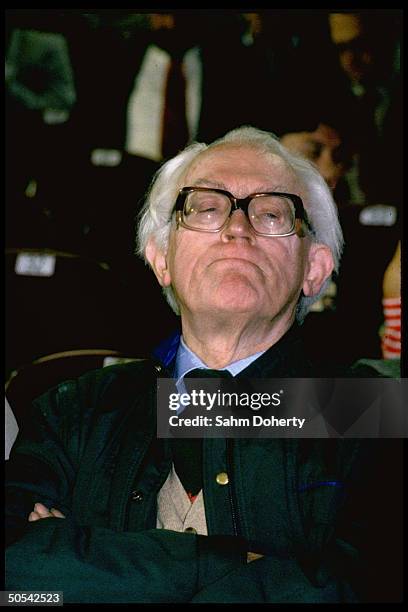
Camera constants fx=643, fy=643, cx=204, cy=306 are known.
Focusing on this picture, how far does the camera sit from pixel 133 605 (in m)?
1.10

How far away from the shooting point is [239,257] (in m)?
1.33

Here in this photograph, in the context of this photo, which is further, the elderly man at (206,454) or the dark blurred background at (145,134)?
the dark blurred background at (145,134)

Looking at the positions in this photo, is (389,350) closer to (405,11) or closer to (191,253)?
(191,253)

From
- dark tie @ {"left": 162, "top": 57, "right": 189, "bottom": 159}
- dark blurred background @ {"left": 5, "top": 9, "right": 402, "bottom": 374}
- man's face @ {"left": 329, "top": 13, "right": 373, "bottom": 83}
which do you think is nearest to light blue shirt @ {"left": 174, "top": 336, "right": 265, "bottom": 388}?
dark blurred background @ {"left": 5, "top": 9, "right": 402, "bottom": 374}

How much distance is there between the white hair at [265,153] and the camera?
1.46 m

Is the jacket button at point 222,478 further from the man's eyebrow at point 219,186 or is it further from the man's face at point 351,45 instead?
the man's face at point 351,45

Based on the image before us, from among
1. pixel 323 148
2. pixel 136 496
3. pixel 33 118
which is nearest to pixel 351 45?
pixel 323 148

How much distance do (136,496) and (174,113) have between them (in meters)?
0.91

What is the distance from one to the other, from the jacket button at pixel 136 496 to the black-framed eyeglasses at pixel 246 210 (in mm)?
557

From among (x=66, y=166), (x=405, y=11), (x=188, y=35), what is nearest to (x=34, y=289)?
(x=66, y=166)

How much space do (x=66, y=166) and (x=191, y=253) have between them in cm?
42

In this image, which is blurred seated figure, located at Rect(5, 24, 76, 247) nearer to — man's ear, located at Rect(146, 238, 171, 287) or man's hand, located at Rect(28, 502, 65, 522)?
man's ear, located at Rect(146, 238, 171, 287)

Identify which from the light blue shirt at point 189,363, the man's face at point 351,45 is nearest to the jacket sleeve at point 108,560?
the light blue shirt at point 189,363

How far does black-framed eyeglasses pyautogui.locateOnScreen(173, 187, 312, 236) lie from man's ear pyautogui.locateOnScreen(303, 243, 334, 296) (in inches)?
3.3
